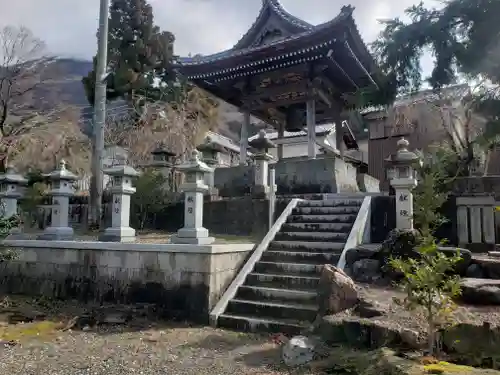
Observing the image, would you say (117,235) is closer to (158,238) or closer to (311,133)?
(158,238)

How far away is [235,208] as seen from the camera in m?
11.3

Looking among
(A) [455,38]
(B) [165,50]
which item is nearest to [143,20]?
(B) [165,50]

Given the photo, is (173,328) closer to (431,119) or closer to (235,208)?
(235,208)

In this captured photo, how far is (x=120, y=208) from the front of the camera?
29.0 ft

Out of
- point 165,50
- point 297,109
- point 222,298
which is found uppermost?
point 165,50

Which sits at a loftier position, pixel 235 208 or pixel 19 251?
pixel 235 208

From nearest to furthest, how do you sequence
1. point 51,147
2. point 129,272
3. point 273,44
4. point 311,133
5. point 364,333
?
point 364,333
point 129,272
point 273,44
point 311,133
point 51,147

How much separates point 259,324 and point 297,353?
1568mm

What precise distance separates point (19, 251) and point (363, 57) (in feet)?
40.7

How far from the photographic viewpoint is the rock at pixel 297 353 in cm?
491

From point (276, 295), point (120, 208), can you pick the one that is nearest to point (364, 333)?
point (276, 295)

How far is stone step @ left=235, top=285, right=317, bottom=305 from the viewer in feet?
22.5

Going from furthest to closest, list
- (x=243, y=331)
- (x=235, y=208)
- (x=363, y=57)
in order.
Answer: (x=363, y=57)
(x=235, y=208)
(x=243, y=331)

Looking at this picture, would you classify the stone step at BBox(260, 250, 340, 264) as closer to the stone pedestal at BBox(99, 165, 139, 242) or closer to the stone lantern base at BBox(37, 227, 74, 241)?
the stone pedestal at BBox(99, 165, 139, 242)
